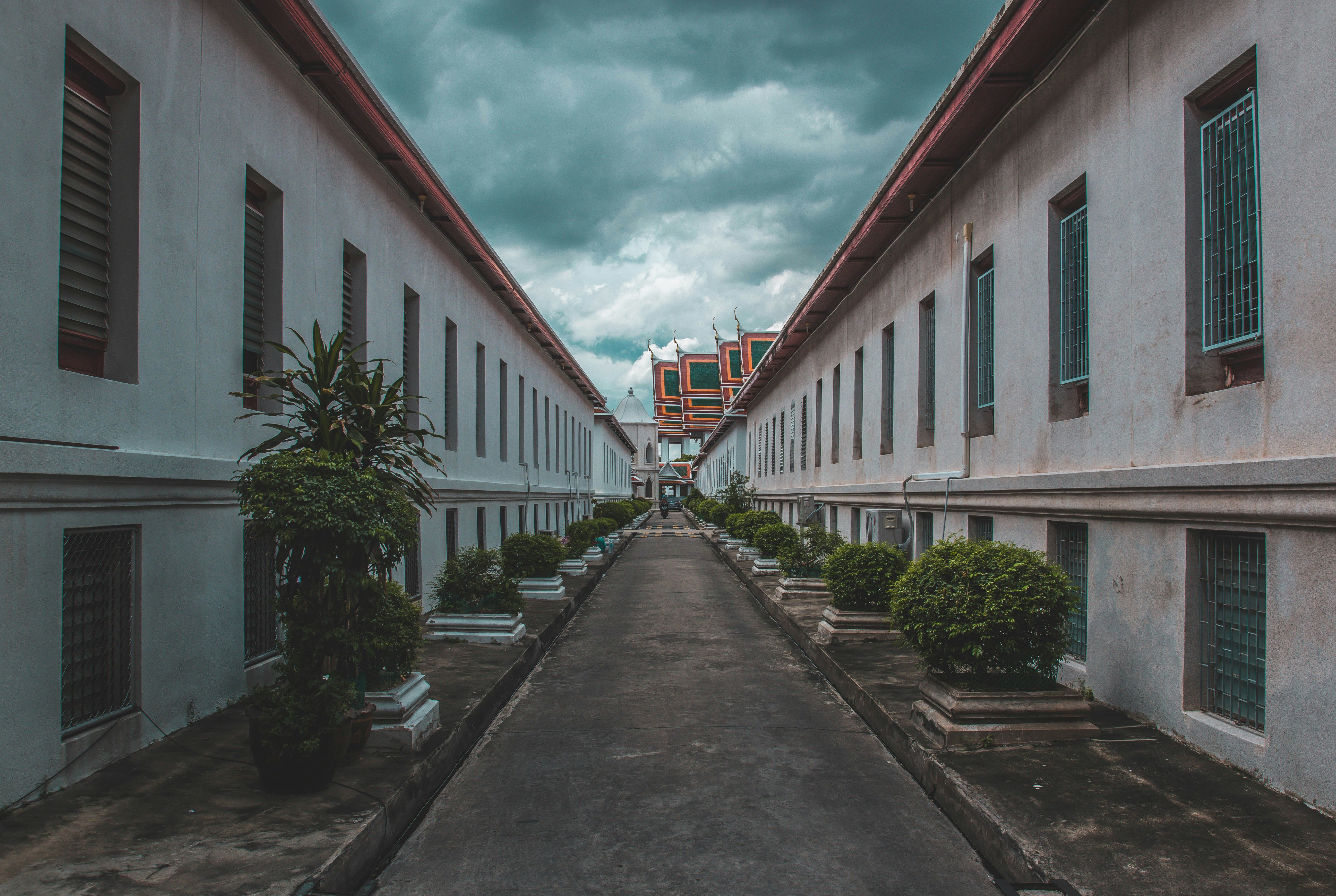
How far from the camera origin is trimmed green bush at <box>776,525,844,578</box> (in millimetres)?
15219

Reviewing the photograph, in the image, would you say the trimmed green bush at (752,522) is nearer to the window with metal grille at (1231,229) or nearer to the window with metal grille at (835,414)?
the window with metal grille at (835,414)

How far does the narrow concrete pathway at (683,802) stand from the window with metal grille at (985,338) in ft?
14.2

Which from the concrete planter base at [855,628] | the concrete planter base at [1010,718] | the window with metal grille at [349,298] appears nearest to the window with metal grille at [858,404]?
the concrete planter base at [855,628]

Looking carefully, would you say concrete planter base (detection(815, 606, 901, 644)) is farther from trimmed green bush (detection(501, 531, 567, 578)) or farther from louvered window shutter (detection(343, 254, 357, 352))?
louvered window shutter (detection(343, 254, 357, 352))

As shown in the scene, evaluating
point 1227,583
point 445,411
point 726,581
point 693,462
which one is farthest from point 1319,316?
point 693,462

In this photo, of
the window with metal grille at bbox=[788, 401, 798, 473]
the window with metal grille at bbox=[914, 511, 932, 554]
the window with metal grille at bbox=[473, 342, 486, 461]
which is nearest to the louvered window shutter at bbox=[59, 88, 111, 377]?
the window with metal grille at bbox=[914, 511, 932, 554]

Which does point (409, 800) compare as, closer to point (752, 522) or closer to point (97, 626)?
point (97, 626)

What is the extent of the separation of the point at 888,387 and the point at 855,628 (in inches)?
252

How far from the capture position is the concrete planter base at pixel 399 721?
19.7ft

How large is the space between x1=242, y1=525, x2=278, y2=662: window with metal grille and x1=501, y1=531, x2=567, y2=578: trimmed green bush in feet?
23.1

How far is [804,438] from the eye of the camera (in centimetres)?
2528

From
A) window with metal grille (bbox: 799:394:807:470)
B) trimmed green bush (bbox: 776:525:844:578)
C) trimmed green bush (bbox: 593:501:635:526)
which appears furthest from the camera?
trimmed green bush (bbox: 593:501:635:526)

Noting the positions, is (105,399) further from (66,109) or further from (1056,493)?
(1056,493)

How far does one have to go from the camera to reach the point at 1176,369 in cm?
618
